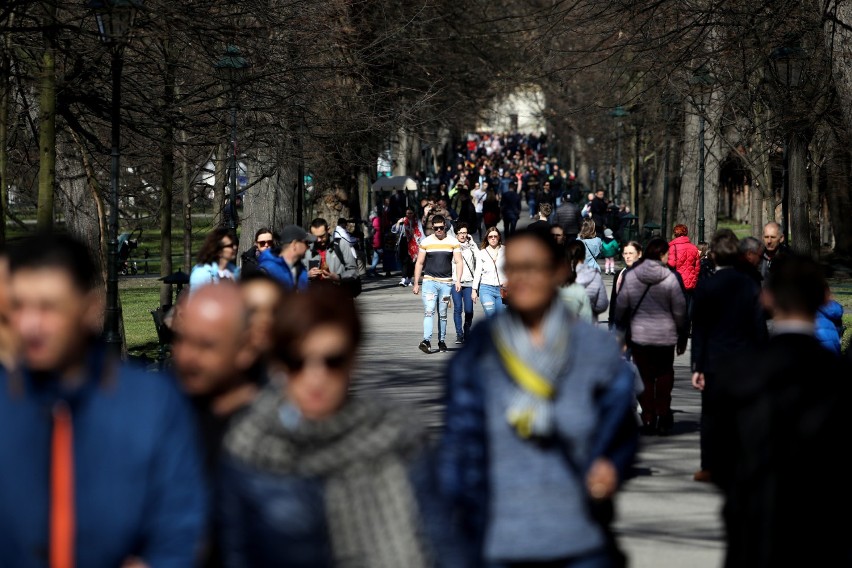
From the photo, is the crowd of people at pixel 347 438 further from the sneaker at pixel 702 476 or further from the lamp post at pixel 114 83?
the lamp post at pixel 114 83

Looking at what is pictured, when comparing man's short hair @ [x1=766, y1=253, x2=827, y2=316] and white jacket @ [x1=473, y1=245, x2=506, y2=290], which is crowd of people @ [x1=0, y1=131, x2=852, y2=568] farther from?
white jacket @ [x1=473, y1=245, x2=506, y2=290]

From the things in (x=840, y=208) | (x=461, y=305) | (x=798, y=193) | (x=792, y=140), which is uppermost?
(x=792, y=140)

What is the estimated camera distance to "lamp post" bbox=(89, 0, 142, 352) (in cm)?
1400

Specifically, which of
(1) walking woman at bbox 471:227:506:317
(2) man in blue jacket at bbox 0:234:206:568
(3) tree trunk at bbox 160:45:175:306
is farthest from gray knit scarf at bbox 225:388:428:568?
(1) walking woman at bbox 471:227:506:317

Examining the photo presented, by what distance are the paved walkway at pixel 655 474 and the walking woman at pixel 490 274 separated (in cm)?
90

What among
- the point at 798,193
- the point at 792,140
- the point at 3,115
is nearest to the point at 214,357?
the point at 3,115

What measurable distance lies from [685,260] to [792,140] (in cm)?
650

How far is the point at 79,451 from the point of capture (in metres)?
3.60

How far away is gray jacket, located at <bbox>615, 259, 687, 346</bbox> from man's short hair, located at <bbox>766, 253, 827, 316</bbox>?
716cm

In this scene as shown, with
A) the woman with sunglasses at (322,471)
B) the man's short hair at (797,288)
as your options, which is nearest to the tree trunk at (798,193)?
the man's short hair at (797,288)

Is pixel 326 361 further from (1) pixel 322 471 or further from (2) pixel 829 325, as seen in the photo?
(2) pixel 829 325

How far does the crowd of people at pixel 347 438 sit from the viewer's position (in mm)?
3621

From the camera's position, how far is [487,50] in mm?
37406

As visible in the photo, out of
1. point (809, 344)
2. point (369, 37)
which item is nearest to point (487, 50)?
point (369, 37)
